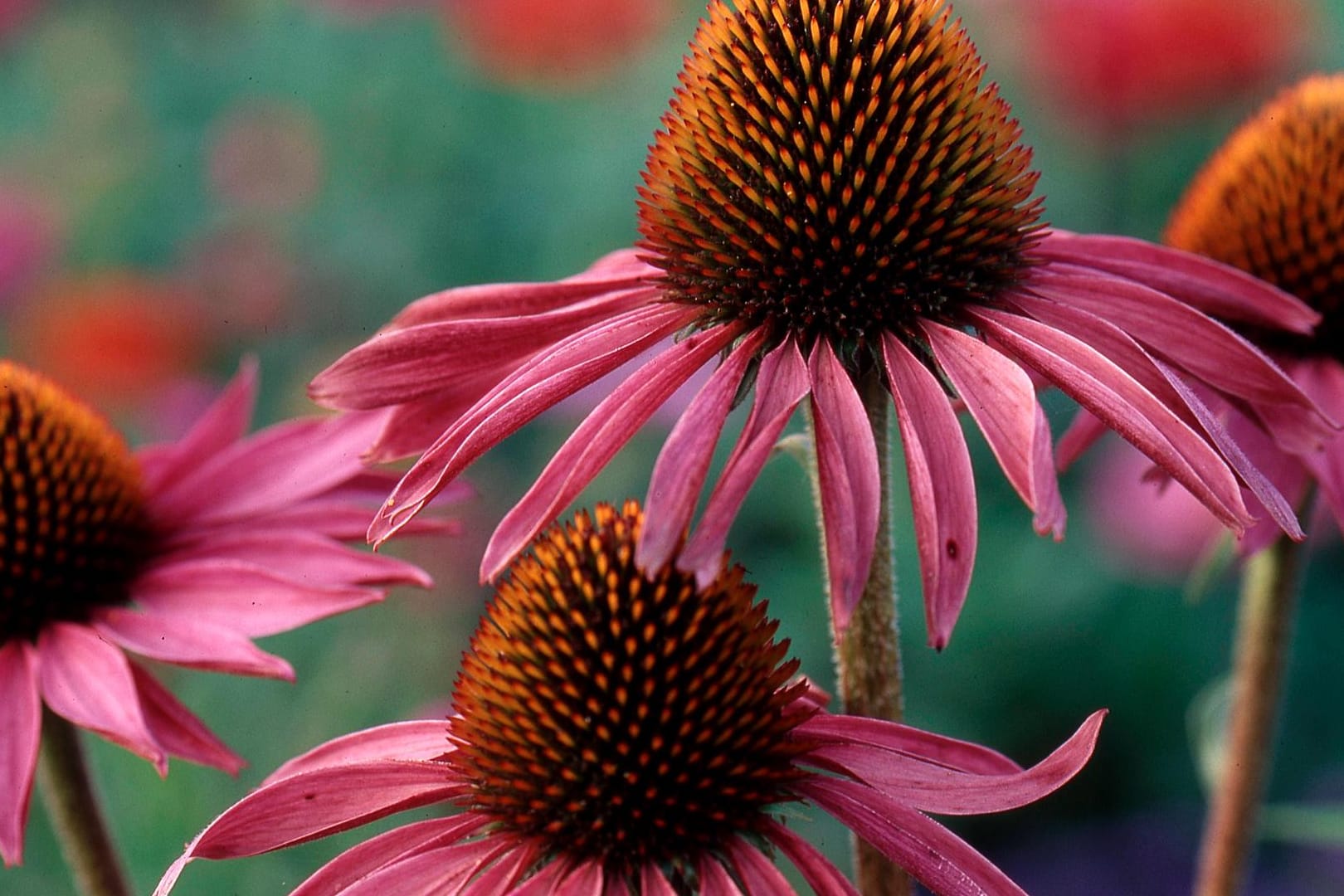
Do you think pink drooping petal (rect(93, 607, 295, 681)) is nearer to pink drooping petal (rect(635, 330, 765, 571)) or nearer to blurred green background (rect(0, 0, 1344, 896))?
pink drooping petal (rect(635, 330, 765, 571))

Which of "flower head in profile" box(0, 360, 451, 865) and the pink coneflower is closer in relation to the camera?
the pink coneflower

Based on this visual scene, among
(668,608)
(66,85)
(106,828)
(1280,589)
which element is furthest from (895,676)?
(66,85)

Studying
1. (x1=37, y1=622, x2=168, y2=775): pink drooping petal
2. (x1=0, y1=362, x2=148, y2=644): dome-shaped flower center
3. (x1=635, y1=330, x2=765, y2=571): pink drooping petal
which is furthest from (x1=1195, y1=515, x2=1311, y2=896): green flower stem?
(x1=0, y1=362, x2=148, y2=644): dome-shaped flower center

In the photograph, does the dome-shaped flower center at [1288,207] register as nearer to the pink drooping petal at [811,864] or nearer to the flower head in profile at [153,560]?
the pink drooping petal at [811,864]

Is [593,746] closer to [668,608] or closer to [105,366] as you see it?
[668,608]

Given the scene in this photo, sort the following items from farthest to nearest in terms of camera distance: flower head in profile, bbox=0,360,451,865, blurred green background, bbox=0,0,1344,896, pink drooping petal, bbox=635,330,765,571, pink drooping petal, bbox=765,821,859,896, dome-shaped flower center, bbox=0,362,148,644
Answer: blurred green background, bbox=0,0,1344,896 < dome-shaped flower center, bbox=0,362,148,644 < flower head in profile, bbox=0,360,451,865 < pink drooping petal, bbox=765,821,859,896 < pink drooping petal, bbox=635,330,765,571

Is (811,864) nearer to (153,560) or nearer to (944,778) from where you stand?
(944,778)

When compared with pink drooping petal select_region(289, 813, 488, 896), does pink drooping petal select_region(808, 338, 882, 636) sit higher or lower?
higher
